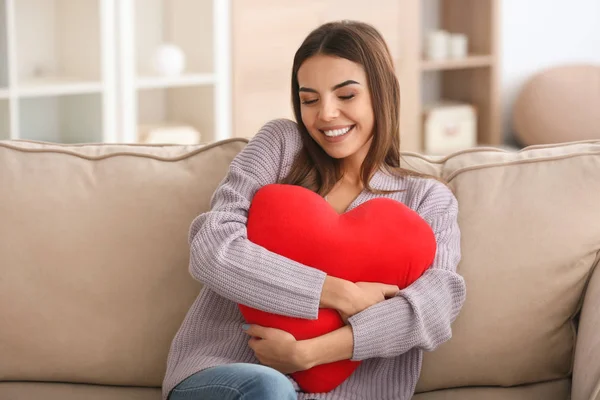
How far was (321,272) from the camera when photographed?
5.12 ft

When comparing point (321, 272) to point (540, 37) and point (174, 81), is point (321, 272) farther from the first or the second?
point (540, 37)

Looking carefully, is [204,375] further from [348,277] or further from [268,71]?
[268,71]

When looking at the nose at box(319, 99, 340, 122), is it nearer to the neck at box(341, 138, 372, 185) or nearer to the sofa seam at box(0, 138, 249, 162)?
the neck at box(341, 138, 372, 185)

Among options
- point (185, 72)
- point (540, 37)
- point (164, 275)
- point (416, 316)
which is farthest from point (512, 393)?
point (540, 37)

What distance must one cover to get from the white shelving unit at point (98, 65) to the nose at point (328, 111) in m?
1.79

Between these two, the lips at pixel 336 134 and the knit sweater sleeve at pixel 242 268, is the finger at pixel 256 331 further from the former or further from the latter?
the lips at pixel 336 134

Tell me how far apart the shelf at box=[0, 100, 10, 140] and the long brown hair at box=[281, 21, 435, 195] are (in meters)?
1.68

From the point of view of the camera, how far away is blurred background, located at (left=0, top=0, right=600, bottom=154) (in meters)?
3.34

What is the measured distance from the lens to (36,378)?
1783 mm

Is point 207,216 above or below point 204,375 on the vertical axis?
above

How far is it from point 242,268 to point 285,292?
83mm

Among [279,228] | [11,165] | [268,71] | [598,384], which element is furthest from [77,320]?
[268,71]

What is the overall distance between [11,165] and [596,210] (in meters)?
1.14

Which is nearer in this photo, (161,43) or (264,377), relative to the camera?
(264,377)
